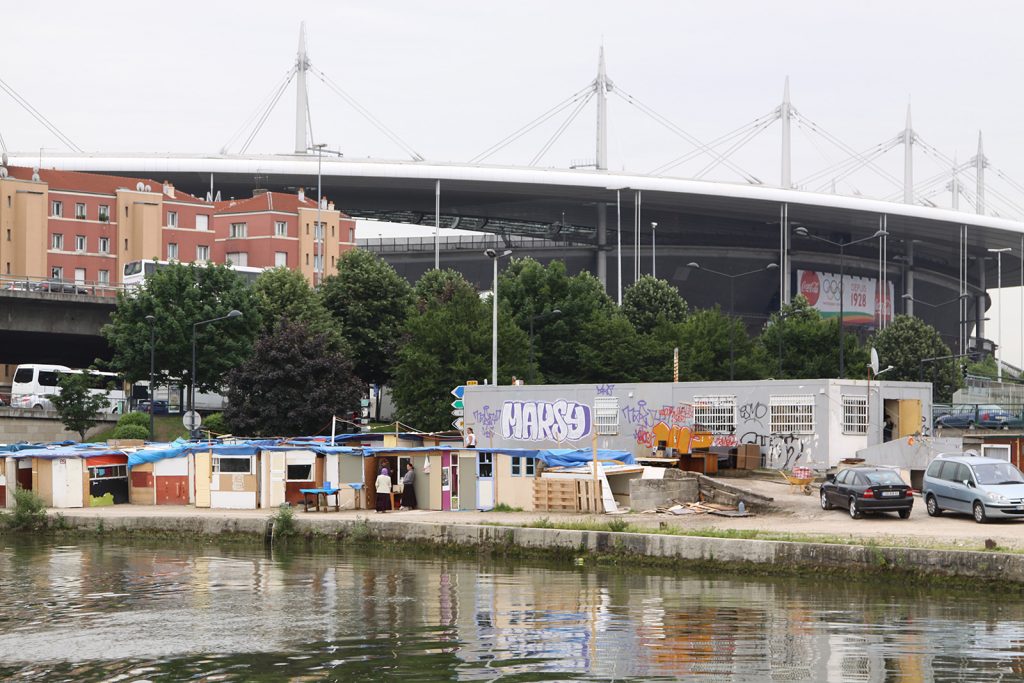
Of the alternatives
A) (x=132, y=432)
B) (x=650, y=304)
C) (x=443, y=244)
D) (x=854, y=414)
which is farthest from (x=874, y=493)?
(x=443, y=244)

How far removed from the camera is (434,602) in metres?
22.2

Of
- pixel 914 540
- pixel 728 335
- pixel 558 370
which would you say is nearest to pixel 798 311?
pixel 728 335

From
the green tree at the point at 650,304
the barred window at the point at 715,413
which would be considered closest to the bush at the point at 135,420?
the green tree at the point at 650,304

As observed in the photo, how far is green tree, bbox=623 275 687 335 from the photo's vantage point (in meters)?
88.7

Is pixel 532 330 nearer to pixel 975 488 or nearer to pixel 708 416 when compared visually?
pixel 708 416

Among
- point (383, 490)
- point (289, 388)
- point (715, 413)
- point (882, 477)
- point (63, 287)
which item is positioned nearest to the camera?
point (882, 477)

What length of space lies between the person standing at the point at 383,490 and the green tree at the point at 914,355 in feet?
211

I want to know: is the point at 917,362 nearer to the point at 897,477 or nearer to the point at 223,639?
the point at 897,477

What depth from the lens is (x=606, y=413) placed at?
4350 cm

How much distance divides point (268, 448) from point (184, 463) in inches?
143

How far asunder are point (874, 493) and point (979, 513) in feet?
7.23

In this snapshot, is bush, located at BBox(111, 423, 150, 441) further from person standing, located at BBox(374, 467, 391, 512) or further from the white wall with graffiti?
person standing, located at BBox(374, 467, 391, 512)

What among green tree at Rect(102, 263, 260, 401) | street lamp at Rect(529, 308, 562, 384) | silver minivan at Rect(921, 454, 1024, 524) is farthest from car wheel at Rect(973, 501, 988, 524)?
green tree at Rect(102, 263, 260, 401)

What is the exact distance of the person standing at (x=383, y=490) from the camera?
3406cm
